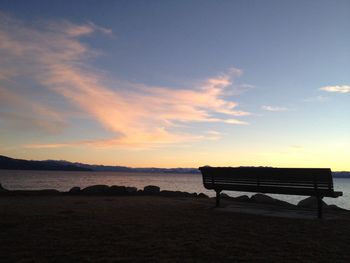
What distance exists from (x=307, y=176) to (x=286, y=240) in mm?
3818

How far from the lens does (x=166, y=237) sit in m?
6.98

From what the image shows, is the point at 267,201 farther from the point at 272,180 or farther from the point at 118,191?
the point at 118,191

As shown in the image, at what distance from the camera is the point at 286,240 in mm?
6910

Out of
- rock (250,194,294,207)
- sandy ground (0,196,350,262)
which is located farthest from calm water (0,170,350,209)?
sandy ground (0,196,350,262)

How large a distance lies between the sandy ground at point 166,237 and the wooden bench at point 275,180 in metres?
0.89

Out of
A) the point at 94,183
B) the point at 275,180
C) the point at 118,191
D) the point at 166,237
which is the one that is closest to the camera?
the point at 166,237

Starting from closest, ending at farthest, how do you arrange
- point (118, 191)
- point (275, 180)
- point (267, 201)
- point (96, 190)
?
point (275, 180) < point (267, 201) < point (96, 190) < point (118, 191)

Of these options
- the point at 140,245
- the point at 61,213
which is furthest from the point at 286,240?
the point at 61,213

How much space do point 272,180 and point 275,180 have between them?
0.32 ft

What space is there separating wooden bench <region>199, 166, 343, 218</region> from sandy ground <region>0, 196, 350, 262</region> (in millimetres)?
887

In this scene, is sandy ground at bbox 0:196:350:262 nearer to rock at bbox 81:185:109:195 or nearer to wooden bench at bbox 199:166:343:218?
wooden bench at bbox 199:166:343:218

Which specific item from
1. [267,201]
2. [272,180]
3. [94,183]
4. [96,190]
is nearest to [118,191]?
[96,190]

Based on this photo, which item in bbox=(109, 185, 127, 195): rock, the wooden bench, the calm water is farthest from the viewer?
the calm water

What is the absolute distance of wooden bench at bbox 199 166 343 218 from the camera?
33.1 feet
